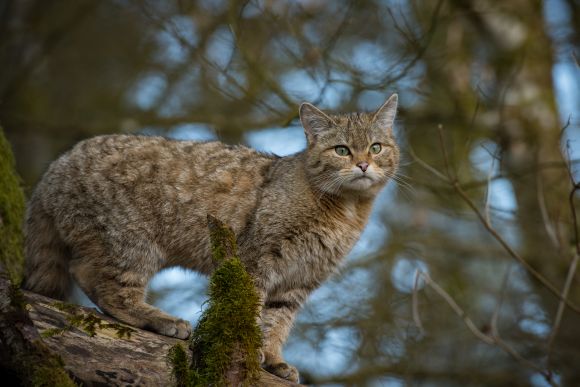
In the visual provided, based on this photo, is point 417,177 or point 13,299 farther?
point 417,177

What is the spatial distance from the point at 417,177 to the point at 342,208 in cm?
306

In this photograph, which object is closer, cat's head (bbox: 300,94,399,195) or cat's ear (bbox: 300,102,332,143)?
cat's head (bbox: 300,94,399,195)

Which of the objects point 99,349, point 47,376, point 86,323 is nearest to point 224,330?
point 47,376

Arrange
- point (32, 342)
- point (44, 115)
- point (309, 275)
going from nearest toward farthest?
point (32, 342), point (309, 275), point (44, 115)

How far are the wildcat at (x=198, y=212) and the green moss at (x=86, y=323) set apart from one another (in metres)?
0.55

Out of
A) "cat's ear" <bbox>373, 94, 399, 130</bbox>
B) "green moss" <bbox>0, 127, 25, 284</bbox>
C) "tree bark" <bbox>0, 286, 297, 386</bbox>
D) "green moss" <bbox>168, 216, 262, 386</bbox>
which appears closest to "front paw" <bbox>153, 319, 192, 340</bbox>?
"tree bark" <bbox>0, 286, 297, 386</bbox>

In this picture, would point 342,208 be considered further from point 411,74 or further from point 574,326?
point 574,326

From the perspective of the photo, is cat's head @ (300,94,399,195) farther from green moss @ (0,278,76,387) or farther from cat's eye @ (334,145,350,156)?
green moss @ (0,278,76,387)

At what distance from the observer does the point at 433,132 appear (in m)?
10.4

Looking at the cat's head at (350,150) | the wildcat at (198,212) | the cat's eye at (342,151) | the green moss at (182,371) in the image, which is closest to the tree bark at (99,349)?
the green moss at (182,371)

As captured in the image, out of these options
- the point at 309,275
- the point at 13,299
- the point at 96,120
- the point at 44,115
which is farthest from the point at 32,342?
the point at 44,115

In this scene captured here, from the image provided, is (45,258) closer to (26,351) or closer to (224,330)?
(26,351)

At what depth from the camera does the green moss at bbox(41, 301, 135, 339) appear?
16.6ft

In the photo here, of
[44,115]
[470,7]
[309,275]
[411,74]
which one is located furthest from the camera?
[44,115]
